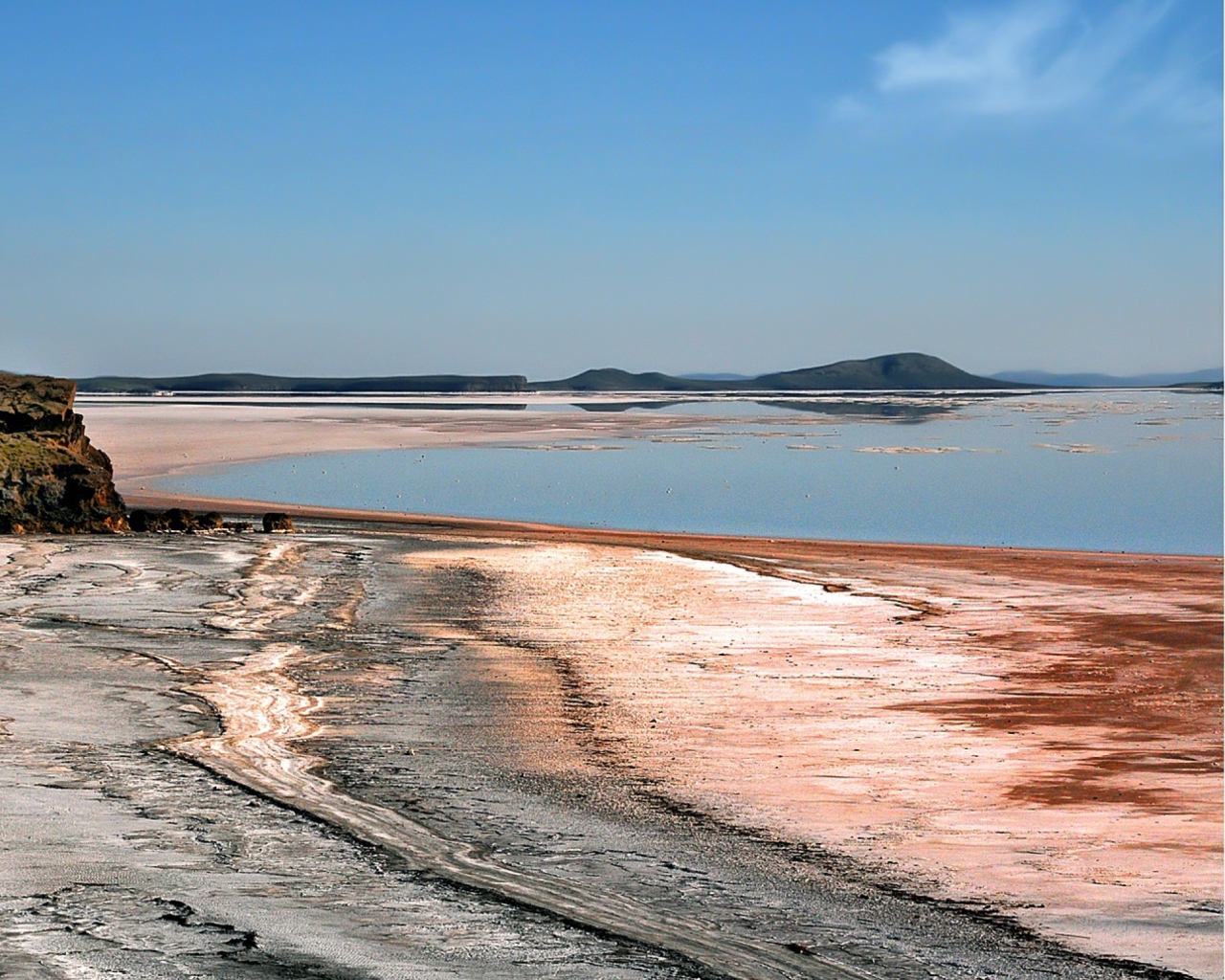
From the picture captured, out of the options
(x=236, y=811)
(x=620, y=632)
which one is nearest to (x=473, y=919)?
(x=236, y=811)

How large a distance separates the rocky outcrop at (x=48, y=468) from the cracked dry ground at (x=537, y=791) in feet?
20.4

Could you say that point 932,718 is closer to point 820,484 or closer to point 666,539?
point 666,539

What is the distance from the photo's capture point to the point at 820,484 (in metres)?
38.5

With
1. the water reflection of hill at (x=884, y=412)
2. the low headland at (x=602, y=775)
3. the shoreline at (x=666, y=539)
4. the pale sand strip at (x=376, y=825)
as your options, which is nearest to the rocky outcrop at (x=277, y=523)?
the shoreline at (x=666, y=539)

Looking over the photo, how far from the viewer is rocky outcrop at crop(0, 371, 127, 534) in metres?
22.9

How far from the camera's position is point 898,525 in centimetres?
2912

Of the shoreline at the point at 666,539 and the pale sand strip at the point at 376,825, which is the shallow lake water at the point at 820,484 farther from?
the pale sand strip at the point at 376,825

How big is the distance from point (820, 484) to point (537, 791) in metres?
30.4

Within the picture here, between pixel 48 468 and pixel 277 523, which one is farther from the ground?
pixel 48 468

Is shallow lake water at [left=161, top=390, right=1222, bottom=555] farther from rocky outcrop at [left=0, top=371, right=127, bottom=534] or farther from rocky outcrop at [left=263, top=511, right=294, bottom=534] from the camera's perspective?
rocky outcrop at [left=0, top=371, right=127, bottom=534]

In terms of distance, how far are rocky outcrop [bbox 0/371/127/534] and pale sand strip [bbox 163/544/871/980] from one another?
1111cm

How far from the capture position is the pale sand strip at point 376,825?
6.06 metres

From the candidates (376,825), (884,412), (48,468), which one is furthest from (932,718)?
(884,412)

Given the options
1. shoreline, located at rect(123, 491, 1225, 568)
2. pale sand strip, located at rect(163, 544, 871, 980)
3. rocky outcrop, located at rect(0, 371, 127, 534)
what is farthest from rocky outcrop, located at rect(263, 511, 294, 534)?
pale sand strip, located at rect(163, 544, 871, 980)
